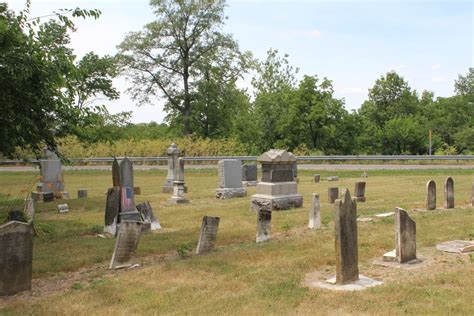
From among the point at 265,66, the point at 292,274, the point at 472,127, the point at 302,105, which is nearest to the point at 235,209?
the point at 292,274

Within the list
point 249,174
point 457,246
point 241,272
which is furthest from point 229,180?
point 241,272

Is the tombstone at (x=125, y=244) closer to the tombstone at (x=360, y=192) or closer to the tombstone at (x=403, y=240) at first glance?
the tombstone at (x=403, y=240)

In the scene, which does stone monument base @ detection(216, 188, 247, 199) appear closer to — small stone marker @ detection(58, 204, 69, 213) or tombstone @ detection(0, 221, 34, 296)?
small stone marker @ detection(58, 204, 69, 213)

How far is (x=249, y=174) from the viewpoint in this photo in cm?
2234

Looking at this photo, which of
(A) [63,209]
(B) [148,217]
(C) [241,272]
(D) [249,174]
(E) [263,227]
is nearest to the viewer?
(C) [241,272]

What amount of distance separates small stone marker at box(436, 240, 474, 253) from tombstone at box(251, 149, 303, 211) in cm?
602

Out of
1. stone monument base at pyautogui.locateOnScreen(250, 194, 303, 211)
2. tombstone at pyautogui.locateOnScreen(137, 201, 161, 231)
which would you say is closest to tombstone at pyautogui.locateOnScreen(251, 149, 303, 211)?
stone monument base at pyautogui.locateOnScreen(250, 194, 303, 211)

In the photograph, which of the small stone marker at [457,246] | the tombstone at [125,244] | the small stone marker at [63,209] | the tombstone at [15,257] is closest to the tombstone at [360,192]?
the small stone marker at [457,246]

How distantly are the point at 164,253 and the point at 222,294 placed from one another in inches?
124

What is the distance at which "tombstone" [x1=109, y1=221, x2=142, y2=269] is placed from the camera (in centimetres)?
784

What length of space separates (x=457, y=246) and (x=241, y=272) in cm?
387

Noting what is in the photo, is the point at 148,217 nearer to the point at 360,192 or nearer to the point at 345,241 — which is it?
the point at 345,241

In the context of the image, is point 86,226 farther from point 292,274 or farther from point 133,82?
point 133,82

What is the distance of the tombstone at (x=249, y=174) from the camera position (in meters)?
22.1
